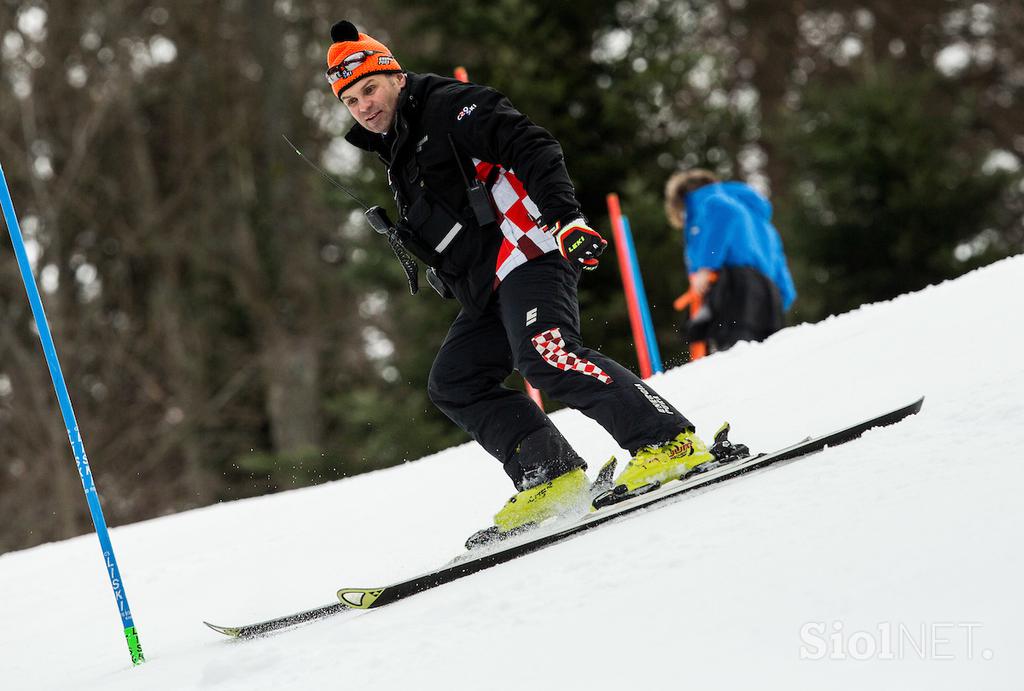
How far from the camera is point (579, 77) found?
9641mm

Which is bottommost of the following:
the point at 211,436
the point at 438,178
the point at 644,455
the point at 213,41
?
the point at 644,455

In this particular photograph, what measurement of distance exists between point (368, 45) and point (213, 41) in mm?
13027

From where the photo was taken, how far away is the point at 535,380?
3.35 meters

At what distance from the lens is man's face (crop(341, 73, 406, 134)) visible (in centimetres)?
346

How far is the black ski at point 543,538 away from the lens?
3100mm

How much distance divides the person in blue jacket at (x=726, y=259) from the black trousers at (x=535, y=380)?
3362mm

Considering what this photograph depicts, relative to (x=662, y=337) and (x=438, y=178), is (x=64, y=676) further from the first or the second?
(x=662, y=337)

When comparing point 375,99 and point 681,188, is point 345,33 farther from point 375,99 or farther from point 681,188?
point 681,188

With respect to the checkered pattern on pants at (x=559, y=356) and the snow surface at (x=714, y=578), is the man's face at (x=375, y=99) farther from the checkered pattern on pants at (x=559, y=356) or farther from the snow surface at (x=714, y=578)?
the snow surface at (x=714, y=578)

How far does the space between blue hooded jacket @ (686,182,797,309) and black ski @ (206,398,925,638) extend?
3.57m

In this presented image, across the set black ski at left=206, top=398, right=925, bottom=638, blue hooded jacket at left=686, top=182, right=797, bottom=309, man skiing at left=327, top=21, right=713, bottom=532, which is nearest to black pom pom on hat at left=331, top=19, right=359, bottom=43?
man skiing at left=327, top=21, right=713, bottom=532

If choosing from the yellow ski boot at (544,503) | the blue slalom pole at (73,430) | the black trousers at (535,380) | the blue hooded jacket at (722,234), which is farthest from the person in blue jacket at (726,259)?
the blue slalom pole at (73,430)

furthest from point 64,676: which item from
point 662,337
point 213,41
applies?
point 213,41

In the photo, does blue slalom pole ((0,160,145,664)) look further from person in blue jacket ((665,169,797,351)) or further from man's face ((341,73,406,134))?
person in blue jacket ((665,169,797,351))
